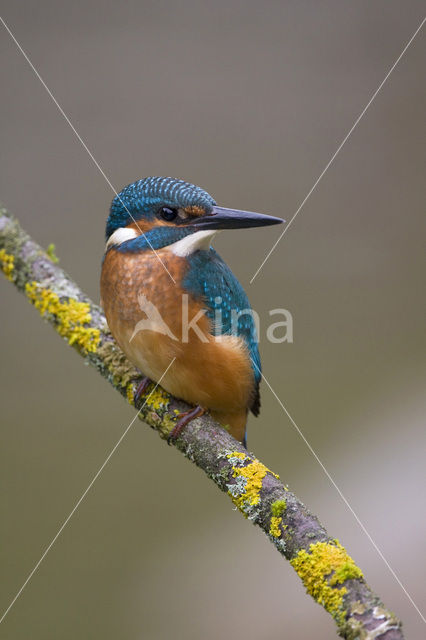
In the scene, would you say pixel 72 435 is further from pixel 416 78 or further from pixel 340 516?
pixel 416 78

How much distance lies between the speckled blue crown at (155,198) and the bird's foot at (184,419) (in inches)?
26.5

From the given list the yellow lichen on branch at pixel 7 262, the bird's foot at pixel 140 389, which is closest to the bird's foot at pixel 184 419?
the bird's foot at pixel 140 389

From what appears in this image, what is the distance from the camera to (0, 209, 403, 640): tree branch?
141cm

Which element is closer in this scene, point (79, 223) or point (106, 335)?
point (106, 335)

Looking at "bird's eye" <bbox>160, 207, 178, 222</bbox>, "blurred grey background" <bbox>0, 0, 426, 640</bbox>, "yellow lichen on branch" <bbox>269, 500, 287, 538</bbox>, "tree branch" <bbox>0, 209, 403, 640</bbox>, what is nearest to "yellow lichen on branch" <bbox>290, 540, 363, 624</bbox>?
"tree branch" <bbox>0, 209, 403, 640</bbox>

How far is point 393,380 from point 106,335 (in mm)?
2595

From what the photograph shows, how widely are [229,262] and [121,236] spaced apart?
2173 mm

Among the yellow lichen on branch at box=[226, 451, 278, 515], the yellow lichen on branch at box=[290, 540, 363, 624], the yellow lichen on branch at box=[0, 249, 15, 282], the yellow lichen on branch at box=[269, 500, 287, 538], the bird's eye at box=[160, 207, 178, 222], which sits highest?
the yellow lichen on branch at box=[0, 249, 15, 282]

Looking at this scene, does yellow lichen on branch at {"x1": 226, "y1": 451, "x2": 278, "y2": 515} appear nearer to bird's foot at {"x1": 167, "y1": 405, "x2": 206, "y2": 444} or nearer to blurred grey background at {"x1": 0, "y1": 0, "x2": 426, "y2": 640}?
bird's foot at {"x1": 167, "y1": 405, "x2": 206, "y2": 444}

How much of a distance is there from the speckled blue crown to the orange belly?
15cm

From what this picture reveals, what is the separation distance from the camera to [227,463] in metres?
1.85

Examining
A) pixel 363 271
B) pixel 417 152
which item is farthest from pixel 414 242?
pixel 417 152

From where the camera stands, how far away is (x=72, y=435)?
425 cm

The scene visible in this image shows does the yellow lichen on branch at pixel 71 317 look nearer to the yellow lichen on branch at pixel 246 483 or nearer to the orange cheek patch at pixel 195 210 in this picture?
the orange cheek patch at pixel 195 210
